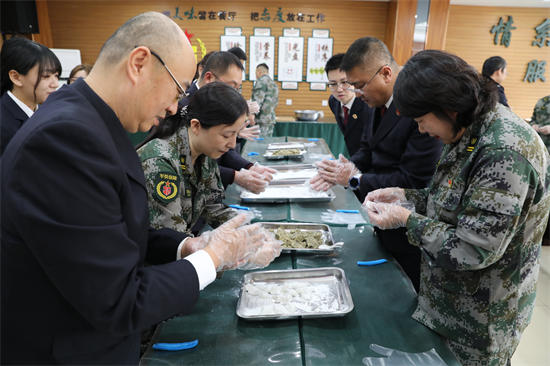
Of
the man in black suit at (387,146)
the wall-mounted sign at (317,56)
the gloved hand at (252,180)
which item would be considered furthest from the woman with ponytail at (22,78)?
the wall-mounted sign at (317,56)

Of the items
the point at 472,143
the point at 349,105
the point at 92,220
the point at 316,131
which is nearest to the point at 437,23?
the point at 316,131

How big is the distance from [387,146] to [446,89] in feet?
3.58

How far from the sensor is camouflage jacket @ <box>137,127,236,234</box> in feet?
4.73

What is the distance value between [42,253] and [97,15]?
28.3 ft

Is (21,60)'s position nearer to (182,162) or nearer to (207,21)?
(182,162)

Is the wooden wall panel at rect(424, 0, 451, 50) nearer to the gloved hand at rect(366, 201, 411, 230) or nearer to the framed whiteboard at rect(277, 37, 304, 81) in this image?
the framed whiteboard at rect(277, 37, 304, 81)

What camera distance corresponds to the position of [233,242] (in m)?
1.10

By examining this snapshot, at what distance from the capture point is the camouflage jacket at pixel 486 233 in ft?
3.63

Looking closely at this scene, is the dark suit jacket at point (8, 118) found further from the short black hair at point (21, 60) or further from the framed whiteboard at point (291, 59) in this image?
the framed whiteboard at point (291, 59)

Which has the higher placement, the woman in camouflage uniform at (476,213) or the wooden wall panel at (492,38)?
the wooden wall panel at (492,38)

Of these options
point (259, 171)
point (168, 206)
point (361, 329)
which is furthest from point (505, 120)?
point (259, 171)

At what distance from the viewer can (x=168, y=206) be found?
146 cm

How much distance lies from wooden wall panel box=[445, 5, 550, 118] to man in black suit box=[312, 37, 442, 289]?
705 cm

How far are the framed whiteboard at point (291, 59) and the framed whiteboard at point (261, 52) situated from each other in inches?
7.8
